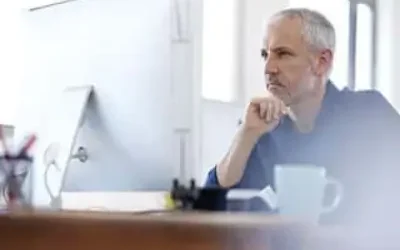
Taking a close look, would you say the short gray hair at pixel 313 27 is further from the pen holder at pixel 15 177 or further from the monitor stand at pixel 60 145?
the pen holder at pixel 15 177

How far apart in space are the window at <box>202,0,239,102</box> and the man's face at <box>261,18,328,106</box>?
1.38 metres

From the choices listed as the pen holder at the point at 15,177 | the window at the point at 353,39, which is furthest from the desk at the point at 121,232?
the window at the point at 353,39

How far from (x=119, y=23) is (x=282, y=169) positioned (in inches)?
21.1

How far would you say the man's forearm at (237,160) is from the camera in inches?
56.6

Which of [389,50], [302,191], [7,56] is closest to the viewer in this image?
[302,191]

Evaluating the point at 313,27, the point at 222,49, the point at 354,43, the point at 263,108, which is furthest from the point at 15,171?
the point at 354,43

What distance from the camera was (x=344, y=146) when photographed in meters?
1.40

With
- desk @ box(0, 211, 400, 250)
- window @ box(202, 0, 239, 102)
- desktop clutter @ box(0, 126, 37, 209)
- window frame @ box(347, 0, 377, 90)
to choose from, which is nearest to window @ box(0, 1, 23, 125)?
window @ box(202, 0, 239, 102)

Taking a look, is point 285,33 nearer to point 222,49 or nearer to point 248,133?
point 248,133

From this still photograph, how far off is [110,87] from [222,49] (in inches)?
67.9

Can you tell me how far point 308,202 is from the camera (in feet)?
3.08

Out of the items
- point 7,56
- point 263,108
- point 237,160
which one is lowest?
point 237,160

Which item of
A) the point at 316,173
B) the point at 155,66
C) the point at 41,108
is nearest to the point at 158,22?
the point at 155,66

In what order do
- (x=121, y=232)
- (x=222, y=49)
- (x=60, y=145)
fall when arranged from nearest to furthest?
(x=121, y=232), (x=60, y=145), (x=222, y=49)
